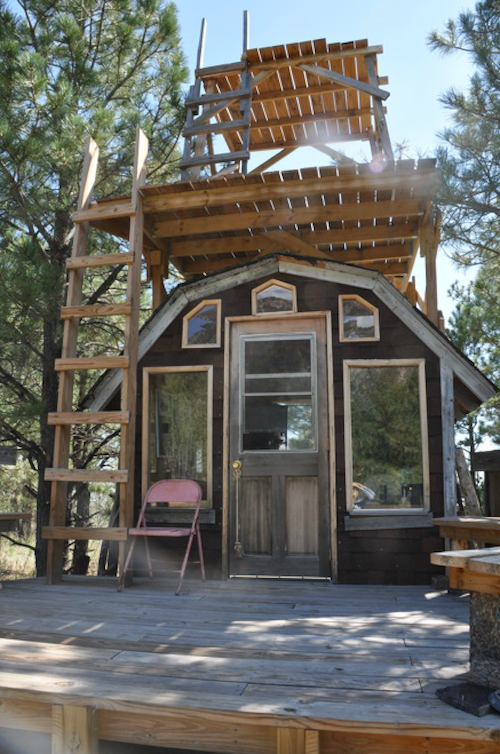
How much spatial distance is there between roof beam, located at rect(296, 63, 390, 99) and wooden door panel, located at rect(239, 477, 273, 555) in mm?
4734

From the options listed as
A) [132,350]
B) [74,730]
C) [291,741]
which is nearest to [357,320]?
[132,350]

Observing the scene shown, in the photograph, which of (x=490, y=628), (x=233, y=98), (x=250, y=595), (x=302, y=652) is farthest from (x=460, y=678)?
(x=233, y=98)

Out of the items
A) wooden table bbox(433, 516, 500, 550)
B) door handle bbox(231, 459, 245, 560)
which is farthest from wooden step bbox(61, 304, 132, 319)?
wooden table bbox(433, 516, 500, 550)

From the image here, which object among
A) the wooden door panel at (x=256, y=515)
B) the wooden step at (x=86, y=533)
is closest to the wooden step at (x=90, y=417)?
the wooden step at (x=86, y=533)

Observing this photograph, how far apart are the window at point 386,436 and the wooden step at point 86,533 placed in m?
2.18

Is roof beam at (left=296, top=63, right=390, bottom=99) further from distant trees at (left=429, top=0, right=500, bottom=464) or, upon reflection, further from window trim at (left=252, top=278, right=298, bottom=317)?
window trim at (left=252, top=278, right=298, bottom=317)

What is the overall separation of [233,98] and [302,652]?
6.55 m

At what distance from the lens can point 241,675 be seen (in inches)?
114

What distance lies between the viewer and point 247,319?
6.63m

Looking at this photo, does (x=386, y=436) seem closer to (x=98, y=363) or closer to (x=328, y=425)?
(x=328, y=425)

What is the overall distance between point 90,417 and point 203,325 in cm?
166

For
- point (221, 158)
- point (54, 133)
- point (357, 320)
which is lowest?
point (357, 320)

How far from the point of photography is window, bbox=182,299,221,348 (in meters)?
6.71

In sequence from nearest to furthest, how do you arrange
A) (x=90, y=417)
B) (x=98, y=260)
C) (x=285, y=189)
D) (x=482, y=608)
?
(x=482, y=608)
(x=90, y=417)
(x=98, y=260)
(x=285, y=189)
